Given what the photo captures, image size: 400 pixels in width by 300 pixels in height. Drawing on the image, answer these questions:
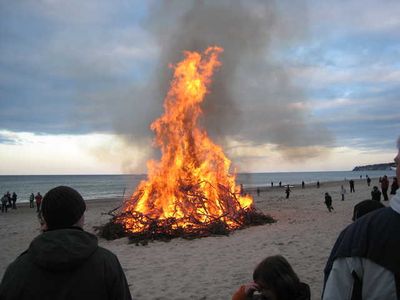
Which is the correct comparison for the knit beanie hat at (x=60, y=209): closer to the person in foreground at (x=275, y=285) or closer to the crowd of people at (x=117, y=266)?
the crowd of people at (x=117, y=266)

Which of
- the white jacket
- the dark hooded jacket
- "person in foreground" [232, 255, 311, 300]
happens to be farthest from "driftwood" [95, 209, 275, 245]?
the white jacket

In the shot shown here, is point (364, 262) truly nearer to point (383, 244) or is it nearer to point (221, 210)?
point (383, 244)

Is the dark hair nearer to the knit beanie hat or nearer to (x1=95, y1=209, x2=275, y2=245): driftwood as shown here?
the knit beanie hat

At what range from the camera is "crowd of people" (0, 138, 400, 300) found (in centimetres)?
206

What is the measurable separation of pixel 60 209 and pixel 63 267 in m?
0.38

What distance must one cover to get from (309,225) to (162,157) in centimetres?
716

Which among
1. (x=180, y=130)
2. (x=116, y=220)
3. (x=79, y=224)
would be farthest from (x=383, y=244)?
(x=180, y=130)

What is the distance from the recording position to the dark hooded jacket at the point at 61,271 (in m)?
2.29

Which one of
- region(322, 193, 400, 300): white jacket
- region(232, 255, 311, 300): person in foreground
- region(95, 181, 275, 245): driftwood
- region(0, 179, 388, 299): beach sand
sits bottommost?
region(0, 179, 388, 299): beach sand

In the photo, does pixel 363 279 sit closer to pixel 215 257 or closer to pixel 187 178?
pixel 215 257

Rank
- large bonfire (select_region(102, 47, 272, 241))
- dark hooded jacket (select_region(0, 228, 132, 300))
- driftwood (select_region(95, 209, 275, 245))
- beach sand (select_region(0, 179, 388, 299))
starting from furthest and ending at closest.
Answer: large bonfire (select_region(102, 47, 272, 241))
driftwood (select_region(95, 209, 275, 245))
beach sand (select_region(0, 179, 388, 299))
dark hooded jacket (select_region(0, 228, 132, 300))

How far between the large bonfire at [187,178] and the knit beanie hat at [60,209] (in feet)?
41.5

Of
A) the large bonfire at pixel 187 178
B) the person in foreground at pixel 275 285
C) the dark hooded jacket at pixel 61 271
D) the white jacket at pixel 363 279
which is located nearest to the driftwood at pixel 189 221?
the large bonfire at pixel 187 178

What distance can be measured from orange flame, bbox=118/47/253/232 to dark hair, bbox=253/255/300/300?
13250 millimetres
